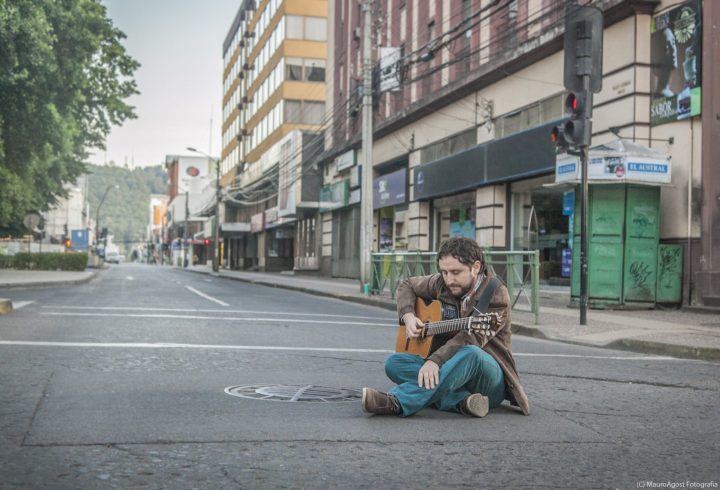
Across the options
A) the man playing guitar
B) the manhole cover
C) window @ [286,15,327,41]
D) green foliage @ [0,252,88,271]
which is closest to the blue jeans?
the man playing guitar

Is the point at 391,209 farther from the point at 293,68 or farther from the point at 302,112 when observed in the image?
the point at 293,68

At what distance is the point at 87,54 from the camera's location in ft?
98.2

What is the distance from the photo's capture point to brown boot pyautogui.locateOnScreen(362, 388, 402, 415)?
5.03 meters

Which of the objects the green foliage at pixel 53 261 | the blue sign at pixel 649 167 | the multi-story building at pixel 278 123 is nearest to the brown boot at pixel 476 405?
the blue sign at pixel 649 167

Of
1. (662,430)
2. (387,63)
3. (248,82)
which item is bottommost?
(662,430)

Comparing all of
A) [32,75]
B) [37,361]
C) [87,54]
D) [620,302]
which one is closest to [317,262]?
[87,54]

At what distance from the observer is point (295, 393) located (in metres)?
6.09

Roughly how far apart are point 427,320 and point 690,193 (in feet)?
40.0

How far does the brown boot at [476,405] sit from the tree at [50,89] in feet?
70.1

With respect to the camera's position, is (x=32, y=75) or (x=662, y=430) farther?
(x=32, y=75)

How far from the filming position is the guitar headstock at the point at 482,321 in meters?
4.75

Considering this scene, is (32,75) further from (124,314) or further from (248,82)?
(248,82)

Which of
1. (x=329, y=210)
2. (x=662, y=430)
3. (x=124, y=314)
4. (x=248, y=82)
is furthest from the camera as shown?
(x=248, y=82)

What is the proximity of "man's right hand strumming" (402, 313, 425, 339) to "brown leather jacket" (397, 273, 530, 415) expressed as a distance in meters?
0.10
